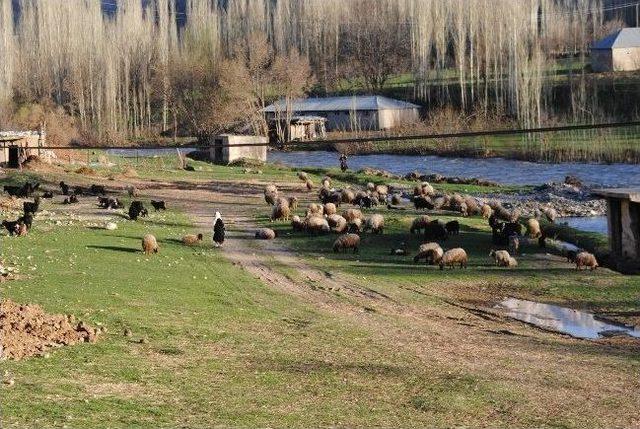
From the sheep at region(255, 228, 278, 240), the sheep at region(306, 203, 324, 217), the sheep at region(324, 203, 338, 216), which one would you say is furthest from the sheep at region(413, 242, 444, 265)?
the sheep at region(324, 203, 338, 216)

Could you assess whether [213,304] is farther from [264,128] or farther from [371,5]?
[371,5]

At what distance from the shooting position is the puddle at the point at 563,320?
68.8 feet

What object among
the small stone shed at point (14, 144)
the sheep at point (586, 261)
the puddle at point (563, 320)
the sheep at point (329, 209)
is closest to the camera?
the puddle at point (563, 320)

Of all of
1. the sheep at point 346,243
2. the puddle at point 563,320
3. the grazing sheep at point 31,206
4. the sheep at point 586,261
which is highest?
the grazing sheep at point 31,206

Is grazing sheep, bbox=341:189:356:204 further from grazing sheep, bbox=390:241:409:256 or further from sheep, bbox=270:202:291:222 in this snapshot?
grazing sheep, bbox=390:241:409:256

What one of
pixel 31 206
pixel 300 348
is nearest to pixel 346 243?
pixel 31 206

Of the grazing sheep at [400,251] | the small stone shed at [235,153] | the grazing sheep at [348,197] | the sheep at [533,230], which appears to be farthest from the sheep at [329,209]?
the small stone shed at [235,153]

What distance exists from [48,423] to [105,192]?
32986 millimetres

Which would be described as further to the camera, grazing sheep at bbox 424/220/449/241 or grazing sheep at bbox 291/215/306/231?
grazing sheep at bbox 291/215/306/231

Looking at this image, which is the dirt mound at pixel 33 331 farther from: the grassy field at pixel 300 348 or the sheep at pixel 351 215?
the sheep at pixel 351 215

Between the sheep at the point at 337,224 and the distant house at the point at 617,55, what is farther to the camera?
the distant house at the point at 617,55

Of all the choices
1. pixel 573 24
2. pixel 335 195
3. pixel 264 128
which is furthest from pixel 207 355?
pixel 573 24

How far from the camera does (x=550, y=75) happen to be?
91375 mm

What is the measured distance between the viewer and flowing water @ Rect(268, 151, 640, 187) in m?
61.2
